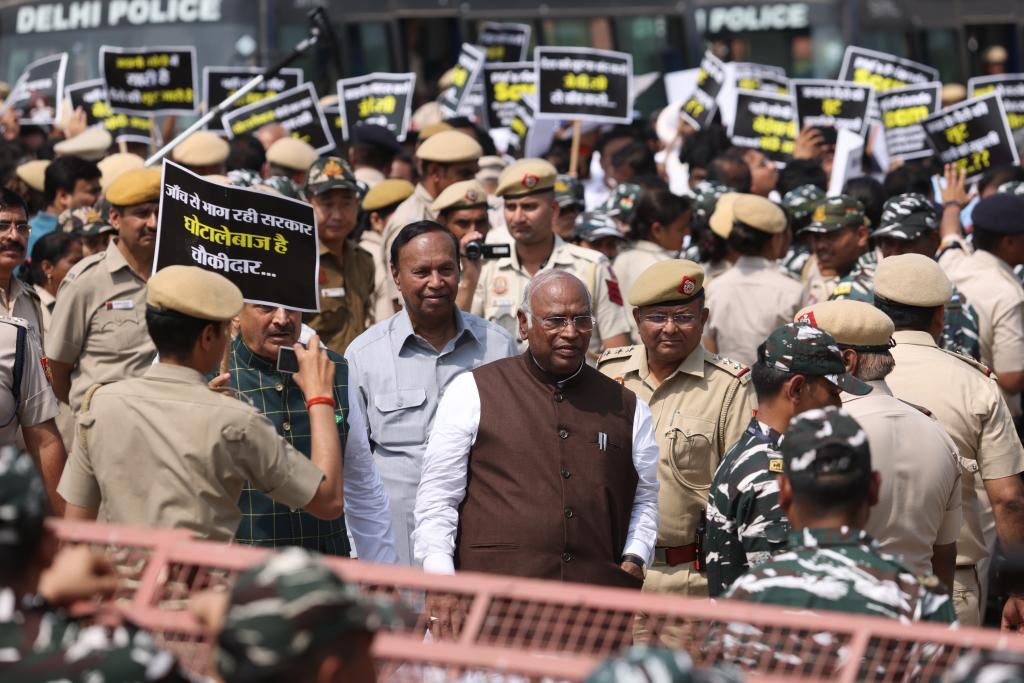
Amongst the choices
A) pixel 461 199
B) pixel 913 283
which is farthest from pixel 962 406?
pixel 461 199

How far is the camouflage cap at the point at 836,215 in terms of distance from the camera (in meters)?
8.84

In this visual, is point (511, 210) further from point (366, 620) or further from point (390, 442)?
point (366, 620)

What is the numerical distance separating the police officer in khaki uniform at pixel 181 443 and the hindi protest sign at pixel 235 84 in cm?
1063

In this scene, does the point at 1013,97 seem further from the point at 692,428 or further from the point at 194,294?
the point at 194,294

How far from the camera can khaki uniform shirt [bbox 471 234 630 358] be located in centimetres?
811

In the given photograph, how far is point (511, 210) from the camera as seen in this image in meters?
8.43

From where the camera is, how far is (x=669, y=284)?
6430 mm

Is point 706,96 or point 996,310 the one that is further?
point 706,96

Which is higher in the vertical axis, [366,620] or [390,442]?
[366,620]

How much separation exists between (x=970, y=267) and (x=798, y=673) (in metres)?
5.21

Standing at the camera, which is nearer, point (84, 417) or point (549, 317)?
point (84, 417)

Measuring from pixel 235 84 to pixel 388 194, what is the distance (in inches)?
222

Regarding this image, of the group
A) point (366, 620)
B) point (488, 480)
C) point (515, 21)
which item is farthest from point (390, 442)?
point (515, 21)

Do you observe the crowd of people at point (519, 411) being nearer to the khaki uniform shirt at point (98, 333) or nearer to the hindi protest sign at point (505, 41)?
the khaki uniform shirt at point (98, 333)
